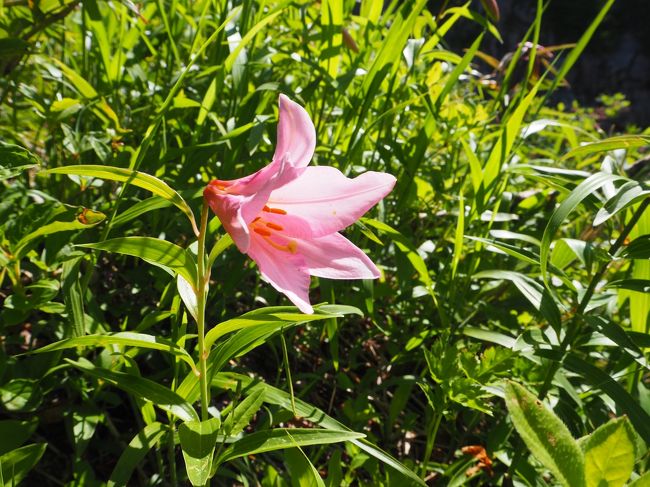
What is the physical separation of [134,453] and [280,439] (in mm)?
234

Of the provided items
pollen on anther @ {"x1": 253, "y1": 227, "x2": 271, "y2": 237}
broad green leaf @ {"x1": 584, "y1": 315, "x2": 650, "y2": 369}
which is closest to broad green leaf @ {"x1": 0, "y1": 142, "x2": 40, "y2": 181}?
→ pollen on anther @ {"x1": 253, "y1": 227, "x2": 271, "y2": 237}

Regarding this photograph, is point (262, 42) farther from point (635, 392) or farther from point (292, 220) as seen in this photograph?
point (635, 392)

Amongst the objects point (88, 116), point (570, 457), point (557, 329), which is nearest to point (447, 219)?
point (557, 329)

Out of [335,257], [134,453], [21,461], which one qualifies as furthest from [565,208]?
[21,461]

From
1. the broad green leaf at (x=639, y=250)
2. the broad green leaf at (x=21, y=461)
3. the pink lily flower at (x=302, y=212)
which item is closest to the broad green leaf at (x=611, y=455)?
the pink lily flower at (x=302, y=212)

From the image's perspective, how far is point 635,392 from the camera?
108cm

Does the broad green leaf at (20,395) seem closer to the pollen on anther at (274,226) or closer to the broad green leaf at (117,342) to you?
the broad green leaf at (117,342)

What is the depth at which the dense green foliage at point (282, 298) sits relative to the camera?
743 millimetres

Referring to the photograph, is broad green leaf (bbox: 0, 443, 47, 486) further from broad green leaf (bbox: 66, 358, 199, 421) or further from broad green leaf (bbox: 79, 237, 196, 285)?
Answer: broad green leaf (bbox: 79, 237, 196, 285)

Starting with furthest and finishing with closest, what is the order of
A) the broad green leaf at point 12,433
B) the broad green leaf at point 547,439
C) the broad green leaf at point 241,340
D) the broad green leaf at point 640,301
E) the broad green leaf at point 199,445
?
the broad green leaf at point 640,301, the broad green leaf at point 12,433, the broad green leaf at point 241,340, the broad green leaf at point 199,445, the broad green leaf at point 547,439

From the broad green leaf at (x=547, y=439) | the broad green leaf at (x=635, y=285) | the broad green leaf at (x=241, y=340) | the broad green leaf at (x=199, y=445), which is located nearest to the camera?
the broad green leaf at (x=547, y=439)

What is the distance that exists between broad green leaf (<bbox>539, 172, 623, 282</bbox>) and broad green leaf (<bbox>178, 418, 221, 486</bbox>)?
53cm

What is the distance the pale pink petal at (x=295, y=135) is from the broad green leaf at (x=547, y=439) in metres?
0.34

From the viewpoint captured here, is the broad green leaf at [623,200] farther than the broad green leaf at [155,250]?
Yes
